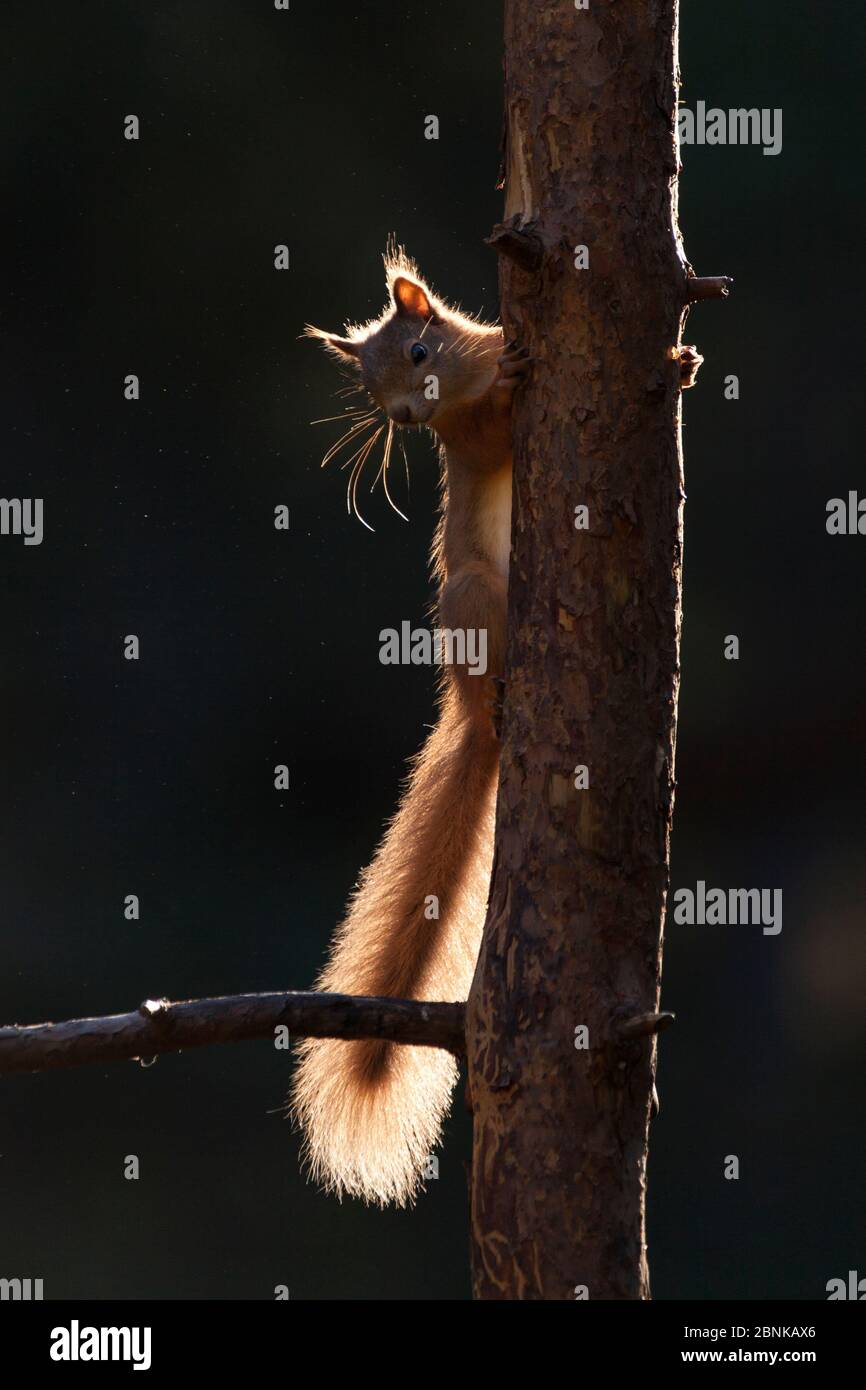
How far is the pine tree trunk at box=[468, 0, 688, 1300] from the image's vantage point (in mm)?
2273

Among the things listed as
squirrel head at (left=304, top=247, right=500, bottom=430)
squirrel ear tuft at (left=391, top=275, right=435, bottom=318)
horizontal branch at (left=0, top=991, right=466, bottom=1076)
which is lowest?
horizontal branch at (left=0, top=991, right=466, bottom=1076)

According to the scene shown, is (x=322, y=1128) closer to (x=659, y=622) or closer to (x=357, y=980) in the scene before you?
(x=357, y=980)

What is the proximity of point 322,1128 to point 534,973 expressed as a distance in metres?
0.59

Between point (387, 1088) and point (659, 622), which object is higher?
point (659, 622)

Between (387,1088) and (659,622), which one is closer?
(659,622)

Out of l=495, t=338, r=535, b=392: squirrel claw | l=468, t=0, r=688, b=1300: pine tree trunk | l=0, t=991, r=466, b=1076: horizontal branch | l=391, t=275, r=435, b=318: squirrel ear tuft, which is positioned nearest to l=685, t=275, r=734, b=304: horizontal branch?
l=468, t=0, r=688, b=1300: pine tree trunk

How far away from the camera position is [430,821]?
9.70ft

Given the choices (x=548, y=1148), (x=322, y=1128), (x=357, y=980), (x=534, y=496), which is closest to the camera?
(x=548, y=1148)

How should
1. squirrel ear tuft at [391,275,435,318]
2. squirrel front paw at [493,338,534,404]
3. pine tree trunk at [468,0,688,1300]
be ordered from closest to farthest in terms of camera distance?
pine tree trunk at [468,0,688,1300], squirrel front paw at [493,338,534,404], squirrel ear tuft at [391,275,435,318]

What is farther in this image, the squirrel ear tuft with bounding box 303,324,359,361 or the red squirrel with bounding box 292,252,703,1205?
the squirrel ear tuft with bounding box 303,324,359,361

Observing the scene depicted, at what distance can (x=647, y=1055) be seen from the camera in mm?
2312

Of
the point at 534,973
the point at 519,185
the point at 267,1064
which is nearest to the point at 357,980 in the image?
the point at 534,973

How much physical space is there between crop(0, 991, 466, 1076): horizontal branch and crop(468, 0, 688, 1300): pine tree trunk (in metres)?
0.10

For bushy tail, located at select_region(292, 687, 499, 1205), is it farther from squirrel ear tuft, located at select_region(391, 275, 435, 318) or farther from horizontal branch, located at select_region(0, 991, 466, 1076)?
squirrel ear tuft, located at select_region(391, 275, 435, 318)
